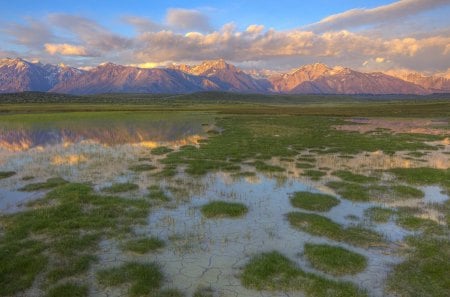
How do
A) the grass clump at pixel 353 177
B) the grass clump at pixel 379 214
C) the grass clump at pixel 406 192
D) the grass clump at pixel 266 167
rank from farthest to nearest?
the grass clump at pixel 266 167 → the grass clump at pixel 353 177 → the grass clump at pixel 406 192 → the grass clump at pixel 379 214

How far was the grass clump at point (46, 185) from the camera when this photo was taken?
25.7m

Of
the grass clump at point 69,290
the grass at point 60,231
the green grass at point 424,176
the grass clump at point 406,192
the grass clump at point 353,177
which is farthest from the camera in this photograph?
the grass clump at point 353,177

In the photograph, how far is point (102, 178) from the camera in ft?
95.2

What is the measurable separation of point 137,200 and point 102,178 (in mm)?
7431

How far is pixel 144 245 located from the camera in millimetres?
16047

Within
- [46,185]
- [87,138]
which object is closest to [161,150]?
[87,138]

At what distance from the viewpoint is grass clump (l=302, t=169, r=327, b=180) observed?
29.5 meters

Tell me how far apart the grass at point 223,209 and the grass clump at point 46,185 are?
39.7ft

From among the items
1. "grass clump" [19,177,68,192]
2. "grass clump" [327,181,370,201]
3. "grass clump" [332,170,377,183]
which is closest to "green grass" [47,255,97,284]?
"grass clump" [19,177,68,192]

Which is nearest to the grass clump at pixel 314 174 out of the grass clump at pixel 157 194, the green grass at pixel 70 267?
the grass clump at pixel 157 194

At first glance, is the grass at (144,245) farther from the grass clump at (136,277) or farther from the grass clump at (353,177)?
the grass clump at (353,177)

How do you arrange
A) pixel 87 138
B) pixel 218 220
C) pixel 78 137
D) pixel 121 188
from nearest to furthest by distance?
pixel 218 220
pixel 121 188
pixel 87 138
pixel 78 137

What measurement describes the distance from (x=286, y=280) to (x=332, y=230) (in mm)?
5529

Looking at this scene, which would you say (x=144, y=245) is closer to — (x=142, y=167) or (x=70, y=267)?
(x=70, y=267)
